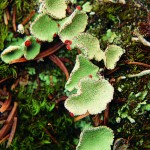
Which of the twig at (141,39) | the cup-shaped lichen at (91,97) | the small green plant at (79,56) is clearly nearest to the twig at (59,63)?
the small green plant at (79,56)

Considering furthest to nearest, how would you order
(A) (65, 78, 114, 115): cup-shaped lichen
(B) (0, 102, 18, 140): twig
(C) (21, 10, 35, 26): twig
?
Answer: (C) (21, 10, 35, 26): twig, (B) (0, 102, 18, 140): twig, (A) (65, 78, 114, 115): cup-shaped lichen

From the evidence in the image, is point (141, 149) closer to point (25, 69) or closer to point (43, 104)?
point (43, 104)

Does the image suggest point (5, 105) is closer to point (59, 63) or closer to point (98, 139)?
point (59, 63)

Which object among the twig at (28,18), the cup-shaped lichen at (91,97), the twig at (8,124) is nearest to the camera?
the cup-shaped lichen at (91,97)

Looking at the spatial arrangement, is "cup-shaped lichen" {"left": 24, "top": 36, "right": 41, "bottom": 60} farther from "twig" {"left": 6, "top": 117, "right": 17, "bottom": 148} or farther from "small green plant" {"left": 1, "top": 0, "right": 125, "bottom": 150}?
"twig" {"left": 6, "top": 117, "right": 17, "bottom": 148}

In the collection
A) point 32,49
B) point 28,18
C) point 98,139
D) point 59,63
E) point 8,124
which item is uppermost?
point 28,18

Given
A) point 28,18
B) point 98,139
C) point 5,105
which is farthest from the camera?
point 28,18

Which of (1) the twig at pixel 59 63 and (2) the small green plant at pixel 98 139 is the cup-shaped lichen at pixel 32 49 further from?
(2) the small green plant at pixel 98 139

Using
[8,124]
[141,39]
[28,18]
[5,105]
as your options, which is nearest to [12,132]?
[8,124]

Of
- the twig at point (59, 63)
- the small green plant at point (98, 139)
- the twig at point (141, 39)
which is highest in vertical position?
the twig at point (141, 39)

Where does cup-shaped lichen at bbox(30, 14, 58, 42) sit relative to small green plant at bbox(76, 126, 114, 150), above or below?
above

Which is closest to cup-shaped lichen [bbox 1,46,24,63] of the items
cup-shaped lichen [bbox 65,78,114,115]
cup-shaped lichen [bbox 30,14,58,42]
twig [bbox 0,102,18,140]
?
cup-shaped lichen [bbox 30,14,58,42]

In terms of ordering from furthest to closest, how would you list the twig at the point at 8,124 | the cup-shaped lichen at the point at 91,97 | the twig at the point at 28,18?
the twig at the point at 28,18
the twig at the point at 8,124
the cup-shaped lichen at the point at 91,97
